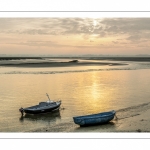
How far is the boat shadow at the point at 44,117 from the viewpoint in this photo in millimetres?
9984

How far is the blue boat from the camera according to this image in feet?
29.1

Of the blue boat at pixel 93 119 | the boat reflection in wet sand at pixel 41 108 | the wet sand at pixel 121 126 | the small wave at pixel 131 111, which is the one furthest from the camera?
the boat reflection in wet sand at pixel 41 108

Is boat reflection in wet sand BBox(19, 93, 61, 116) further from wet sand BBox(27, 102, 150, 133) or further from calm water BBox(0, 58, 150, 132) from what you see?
wet sand BBox(27, 102, 150, 133)

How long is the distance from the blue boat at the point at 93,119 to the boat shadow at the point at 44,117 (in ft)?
4.61

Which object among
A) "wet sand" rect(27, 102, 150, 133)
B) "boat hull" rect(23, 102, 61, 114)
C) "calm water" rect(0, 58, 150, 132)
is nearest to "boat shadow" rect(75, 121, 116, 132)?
"wet sand" rect(27, 102, 150, 133)

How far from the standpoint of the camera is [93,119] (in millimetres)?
9023

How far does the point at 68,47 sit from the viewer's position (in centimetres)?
984

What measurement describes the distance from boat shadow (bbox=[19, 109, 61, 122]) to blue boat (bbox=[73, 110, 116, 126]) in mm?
1404

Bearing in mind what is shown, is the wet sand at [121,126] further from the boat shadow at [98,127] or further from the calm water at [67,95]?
the calm water at [67,95]

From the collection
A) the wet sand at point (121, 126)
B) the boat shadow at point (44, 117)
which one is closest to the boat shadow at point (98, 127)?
the wet sand at point (121, 126)
